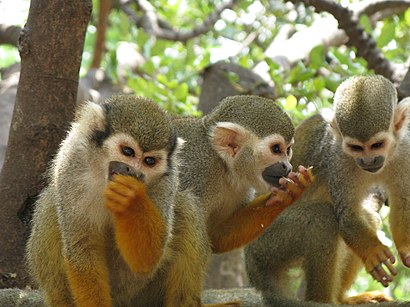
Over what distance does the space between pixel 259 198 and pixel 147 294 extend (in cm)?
109

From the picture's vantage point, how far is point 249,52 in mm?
9812

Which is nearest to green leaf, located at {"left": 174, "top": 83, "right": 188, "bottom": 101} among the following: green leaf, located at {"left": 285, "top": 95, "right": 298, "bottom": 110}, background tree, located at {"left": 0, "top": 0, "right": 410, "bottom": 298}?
background tree, located at {"left": 0, "top": 0, "right": 410, "bottom": 298}

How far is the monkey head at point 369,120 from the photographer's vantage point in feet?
15.5

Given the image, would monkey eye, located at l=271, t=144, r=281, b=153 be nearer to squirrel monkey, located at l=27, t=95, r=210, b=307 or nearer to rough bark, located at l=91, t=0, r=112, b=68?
squirrel monkey, located at l=27, t=95, r=210, b=307

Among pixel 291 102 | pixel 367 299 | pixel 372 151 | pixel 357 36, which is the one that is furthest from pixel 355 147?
pixel 357 36

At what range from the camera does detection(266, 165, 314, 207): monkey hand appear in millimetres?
4465

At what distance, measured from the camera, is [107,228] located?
4.05m

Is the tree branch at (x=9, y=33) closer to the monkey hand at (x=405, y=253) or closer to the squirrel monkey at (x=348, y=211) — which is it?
the squirrel monkey at (x=348, y=211)

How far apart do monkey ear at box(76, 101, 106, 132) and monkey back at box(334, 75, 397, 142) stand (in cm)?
189

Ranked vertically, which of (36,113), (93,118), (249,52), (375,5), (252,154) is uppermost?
(93,118)

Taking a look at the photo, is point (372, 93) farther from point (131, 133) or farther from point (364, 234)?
point (131, 133)

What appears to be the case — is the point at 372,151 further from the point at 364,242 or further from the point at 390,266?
the point at 390,266

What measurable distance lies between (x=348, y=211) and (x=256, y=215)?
2.40 ft

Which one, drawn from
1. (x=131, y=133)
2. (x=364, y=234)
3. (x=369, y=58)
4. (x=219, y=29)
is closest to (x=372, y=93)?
(x=364, y=234)
